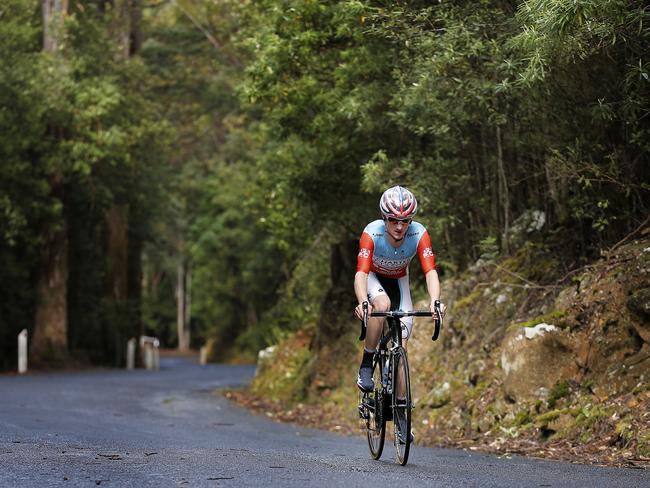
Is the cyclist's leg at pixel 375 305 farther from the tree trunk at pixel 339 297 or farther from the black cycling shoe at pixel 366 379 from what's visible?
the tree trunk at pixel 339 297

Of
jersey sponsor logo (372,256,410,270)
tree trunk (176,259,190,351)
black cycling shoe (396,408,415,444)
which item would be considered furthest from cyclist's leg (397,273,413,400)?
tree trunk (176,259,190,351)

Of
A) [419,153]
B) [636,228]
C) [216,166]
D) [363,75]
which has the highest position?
[216,166]

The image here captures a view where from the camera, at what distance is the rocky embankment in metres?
10.9

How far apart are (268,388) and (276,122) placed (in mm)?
6432

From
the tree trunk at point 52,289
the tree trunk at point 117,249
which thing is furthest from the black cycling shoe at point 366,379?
the tree trunk at point 117,249

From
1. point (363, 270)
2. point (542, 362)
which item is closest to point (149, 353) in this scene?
point (542, 362)

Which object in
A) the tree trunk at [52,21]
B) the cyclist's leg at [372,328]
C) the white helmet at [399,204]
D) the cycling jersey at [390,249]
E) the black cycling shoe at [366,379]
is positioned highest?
the tree trunk at [52,21]

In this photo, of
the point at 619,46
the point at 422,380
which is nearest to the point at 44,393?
the point at 422,380

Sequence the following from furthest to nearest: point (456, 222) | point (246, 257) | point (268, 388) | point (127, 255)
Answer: point (246, 257)
point (127, 255)
point (268, 388)
point (456, 222)

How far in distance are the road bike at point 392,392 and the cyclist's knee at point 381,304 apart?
0.10 m

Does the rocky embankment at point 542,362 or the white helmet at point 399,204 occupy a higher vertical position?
the white helmet at point 399,204

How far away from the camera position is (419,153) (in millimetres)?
16938

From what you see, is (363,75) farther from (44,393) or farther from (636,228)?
(44,393)

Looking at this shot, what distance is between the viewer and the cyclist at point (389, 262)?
29.3ft
